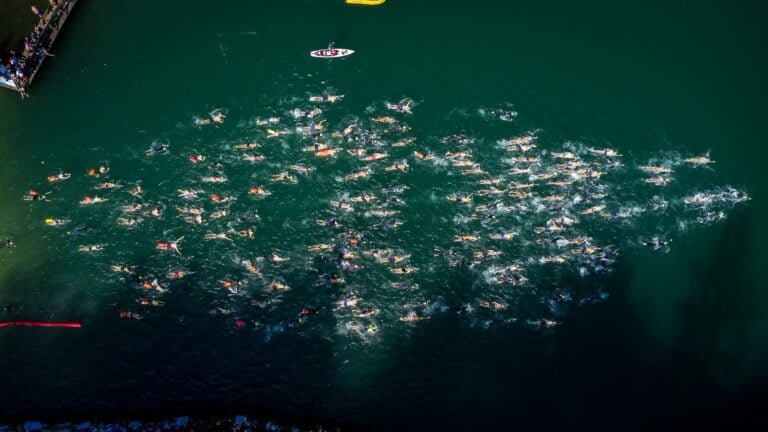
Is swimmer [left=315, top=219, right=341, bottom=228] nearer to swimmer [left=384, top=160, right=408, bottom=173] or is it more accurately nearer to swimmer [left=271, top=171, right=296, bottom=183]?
swimmer [left=271, top=171, right=296, bottom=183]

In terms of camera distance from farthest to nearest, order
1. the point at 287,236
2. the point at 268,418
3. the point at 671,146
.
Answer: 1. the point at 671,146
2. the point at 287,236
3. the point at 268,418

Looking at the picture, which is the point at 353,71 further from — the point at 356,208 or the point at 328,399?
the point at 328,399

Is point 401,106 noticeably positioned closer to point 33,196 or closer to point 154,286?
point 154,286

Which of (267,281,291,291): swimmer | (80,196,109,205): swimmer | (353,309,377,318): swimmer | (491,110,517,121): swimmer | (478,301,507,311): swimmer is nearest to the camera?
(353,309,377,318): swimmer

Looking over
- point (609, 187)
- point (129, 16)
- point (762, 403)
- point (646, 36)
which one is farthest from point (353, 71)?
point (762, 403)

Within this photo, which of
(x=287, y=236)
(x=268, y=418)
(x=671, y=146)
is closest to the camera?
Answer: (x=268, y=418)

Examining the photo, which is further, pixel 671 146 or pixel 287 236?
pixel 671 146

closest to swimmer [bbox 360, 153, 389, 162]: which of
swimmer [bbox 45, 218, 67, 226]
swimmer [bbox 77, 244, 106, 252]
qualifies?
→ swimmer [bbox 77, 244, 106, 252]
